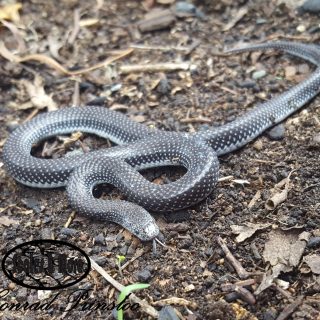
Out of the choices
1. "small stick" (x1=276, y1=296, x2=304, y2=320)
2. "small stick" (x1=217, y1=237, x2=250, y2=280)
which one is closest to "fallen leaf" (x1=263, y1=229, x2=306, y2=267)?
"small stick" (x1=217, y1=237, x2=250, y2=280)

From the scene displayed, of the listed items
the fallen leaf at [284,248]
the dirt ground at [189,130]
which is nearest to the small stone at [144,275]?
the dirt ground at [189,130]

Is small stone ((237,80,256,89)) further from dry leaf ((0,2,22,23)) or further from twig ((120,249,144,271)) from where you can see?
dry leaf ((0,2,22,23))

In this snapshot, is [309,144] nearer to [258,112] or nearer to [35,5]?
[258,112]

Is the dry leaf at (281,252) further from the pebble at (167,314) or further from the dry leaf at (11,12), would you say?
the dry leaf at (11,12)

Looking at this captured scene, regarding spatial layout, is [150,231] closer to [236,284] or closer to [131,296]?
[131,296]

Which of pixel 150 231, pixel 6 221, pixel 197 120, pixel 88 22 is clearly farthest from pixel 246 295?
pixel 88 22

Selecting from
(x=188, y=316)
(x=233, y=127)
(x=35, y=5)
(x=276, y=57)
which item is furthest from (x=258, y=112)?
(x=35, y=5)
